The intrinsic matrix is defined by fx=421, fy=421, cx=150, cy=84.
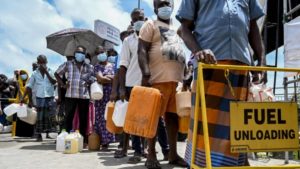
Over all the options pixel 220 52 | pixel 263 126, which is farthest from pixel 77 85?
pixel 263 126

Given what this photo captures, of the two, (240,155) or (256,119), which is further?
(240,155)

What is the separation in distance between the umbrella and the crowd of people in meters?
1.40

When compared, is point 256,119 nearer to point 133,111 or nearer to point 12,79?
point 133,111

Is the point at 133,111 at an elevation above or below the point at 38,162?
above

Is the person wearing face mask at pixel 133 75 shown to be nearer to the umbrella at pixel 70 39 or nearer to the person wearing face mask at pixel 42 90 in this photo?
the umbrella at pixel 70 39

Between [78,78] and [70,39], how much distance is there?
8.25 feet

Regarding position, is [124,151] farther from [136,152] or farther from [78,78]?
[78,78]

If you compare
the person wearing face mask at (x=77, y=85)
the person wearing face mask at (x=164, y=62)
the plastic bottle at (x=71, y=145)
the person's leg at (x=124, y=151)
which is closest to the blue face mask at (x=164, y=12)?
the person wearing face mask at (x=164, y=62)

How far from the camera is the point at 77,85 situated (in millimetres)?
6855

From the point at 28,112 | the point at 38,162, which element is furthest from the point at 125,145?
the point at 28,112

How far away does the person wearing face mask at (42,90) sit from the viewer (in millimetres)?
8625

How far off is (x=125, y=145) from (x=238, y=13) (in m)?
2.83

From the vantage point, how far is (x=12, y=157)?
A: 562 centimetres

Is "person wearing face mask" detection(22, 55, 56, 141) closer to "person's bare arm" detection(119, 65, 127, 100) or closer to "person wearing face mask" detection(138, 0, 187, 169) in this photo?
"person's bare arm" detection(119, 65, 127, 100)
